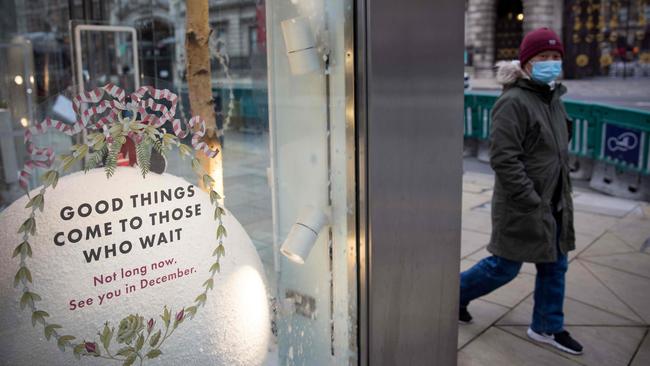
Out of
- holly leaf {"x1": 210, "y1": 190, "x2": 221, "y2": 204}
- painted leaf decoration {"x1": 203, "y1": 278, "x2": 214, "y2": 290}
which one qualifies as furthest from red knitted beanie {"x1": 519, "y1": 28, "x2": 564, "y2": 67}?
painted leaf decoration {"x1": 203, "y1": 278, "x2": 214, "y2": 290}

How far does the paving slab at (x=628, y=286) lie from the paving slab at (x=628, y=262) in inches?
3.8

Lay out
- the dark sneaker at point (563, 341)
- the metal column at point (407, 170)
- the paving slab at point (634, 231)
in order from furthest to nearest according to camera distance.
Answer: the paving slab at point (634, 231) < the dark sneaker at point (563, 341) < the metal column at point (407, 170)

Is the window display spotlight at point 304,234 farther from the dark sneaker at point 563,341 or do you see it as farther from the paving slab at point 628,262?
the paving slab at point 628,262

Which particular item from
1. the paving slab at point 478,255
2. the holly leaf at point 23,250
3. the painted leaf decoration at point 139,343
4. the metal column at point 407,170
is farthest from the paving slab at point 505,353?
the holly leaf at point 23,250

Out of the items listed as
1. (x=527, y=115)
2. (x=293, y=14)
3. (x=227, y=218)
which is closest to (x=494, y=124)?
(x=527, y=115)

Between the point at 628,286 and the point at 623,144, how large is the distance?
3.96 m

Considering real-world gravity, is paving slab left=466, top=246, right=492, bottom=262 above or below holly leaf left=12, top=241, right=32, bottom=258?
below

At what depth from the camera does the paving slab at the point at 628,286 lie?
438cm

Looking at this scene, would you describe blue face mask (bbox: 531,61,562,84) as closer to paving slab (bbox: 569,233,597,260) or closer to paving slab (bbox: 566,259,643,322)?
paving slab (bbox: 566,259,643,322)

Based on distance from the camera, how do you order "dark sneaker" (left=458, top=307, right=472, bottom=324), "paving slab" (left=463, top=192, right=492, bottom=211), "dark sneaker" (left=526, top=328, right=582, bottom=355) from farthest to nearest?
"paving slab" (left=463, top=192, right=492, bottom=211)
"dark sneaker" (left=458, top=307, right=472, bottom=324)
"dark sneaker" (left=526, top=328, right=582, bottom=355)

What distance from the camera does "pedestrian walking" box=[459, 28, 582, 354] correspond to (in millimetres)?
3406

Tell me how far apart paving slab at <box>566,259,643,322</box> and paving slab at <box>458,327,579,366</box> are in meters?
0.94

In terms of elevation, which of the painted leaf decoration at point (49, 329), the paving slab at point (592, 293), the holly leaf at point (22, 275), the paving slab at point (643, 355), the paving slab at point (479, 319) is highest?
the holly leaf at point (22, 275)

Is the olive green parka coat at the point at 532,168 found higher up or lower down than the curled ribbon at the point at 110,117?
lower down
